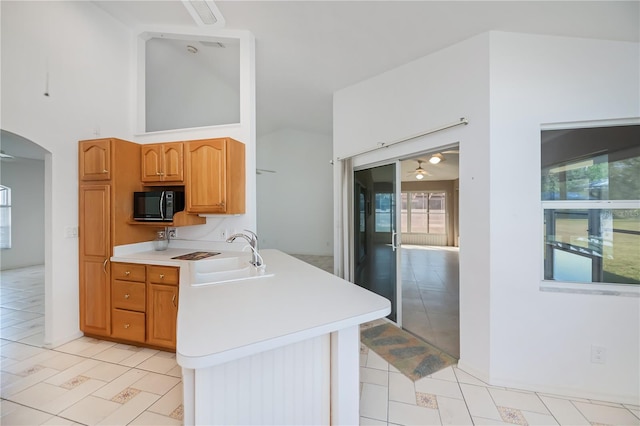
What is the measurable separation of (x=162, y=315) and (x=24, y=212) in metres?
6.79

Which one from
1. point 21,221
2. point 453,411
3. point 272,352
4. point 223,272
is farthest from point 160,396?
point 21,221

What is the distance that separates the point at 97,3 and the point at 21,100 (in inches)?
58.4

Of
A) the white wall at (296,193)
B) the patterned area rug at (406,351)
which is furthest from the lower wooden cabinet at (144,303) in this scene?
the white wall at (296,193)

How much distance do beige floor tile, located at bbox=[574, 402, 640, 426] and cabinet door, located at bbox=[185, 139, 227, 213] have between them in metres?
3.40

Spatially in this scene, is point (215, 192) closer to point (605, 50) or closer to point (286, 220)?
point (605, 50)

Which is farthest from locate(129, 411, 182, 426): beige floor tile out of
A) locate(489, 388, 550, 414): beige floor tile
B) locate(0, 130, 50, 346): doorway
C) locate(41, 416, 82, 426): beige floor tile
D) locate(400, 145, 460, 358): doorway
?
locate(0, 130, 50, 346): doorway

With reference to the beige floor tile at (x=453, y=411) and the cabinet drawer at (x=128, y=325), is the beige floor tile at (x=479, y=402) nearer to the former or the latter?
the beige floor tile at (x=453, y=411)

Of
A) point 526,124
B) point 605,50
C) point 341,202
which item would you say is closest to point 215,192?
point 341,202

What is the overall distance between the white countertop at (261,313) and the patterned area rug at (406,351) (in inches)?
50.9

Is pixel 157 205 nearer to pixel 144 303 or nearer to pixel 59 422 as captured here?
pixel 144 303

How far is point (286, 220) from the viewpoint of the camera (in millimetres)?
7684

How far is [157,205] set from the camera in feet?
8.88

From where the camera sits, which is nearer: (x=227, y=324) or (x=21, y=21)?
(x=227, y=324)

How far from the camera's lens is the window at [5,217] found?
19.1ft
